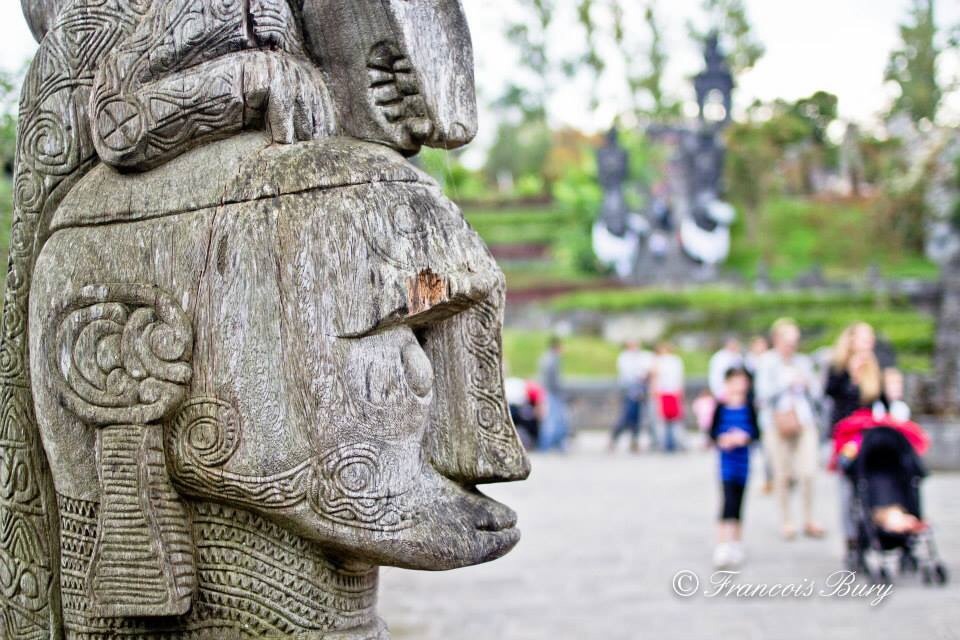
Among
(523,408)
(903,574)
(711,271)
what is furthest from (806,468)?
(711,271)

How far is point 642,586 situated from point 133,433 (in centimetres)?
488

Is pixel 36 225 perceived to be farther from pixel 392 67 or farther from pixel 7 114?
pixel 7 114

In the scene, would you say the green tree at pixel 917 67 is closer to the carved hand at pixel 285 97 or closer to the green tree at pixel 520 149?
the carved hand at pixel 285 97

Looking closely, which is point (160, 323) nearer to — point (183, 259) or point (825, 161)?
point (183, 259)

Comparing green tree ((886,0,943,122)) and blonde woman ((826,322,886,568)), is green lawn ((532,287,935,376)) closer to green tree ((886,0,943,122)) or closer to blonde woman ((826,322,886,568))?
green tree ((886,0,943,122))

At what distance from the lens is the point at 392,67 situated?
7.64 feet

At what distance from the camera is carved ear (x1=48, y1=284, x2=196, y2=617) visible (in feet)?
6.77

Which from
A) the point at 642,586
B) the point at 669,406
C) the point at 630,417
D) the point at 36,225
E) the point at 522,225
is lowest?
the point at 630,417

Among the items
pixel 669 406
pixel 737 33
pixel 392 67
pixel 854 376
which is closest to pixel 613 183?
pixel 737 33

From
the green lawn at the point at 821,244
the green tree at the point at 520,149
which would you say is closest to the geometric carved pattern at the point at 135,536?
the green lawn at the point at 821,244

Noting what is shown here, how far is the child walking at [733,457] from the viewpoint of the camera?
6.73 m

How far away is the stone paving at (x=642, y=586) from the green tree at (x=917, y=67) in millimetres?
16482

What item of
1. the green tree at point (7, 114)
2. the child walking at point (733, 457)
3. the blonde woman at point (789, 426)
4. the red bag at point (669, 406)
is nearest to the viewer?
the green tree at point (7, 114)

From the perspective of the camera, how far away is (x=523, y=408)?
1345 cm
